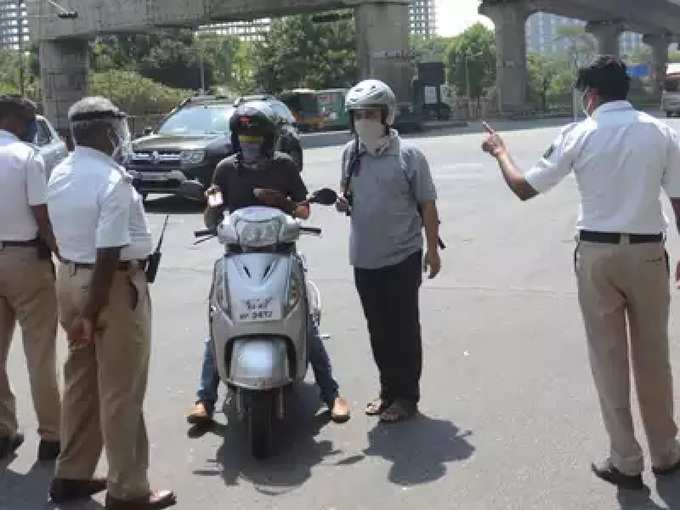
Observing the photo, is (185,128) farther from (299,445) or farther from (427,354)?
(299,445)

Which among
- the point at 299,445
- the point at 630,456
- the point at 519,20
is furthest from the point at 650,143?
the point at 519,20

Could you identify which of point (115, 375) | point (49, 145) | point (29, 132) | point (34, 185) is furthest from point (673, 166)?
point (49, 145)

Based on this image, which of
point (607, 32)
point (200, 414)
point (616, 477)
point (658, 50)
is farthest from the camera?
point (658, 50)

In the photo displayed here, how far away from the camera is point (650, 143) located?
14.1ft

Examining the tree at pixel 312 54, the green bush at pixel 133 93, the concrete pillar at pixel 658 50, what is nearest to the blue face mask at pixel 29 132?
the green bush at pixel 133 93

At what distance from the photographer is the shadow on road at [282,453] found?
192 inches

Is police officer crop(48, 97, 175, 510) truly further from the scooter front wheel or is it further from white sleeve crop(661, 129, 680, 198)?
white sleeve crop(661, 129, 680, 198)

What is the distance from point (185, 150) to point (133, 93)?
39.4 metres

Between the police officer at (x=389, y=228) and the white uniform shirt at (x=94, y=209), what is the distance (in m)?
1.54

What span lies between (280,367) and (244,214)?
84 centimetres

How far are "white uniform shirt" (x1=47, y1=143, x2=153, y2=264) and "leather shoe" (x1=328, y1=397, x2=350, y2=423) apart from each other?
1761mm

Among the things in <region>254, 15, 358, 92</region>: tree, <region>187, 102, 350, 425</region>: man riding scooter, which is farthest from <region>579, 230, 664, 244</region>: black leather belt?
<region>254, 15, 358, 92</region>: tree

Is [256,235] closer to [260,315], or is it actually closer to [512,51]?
[260,315]

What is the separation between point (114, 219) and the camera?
13.5 ft
